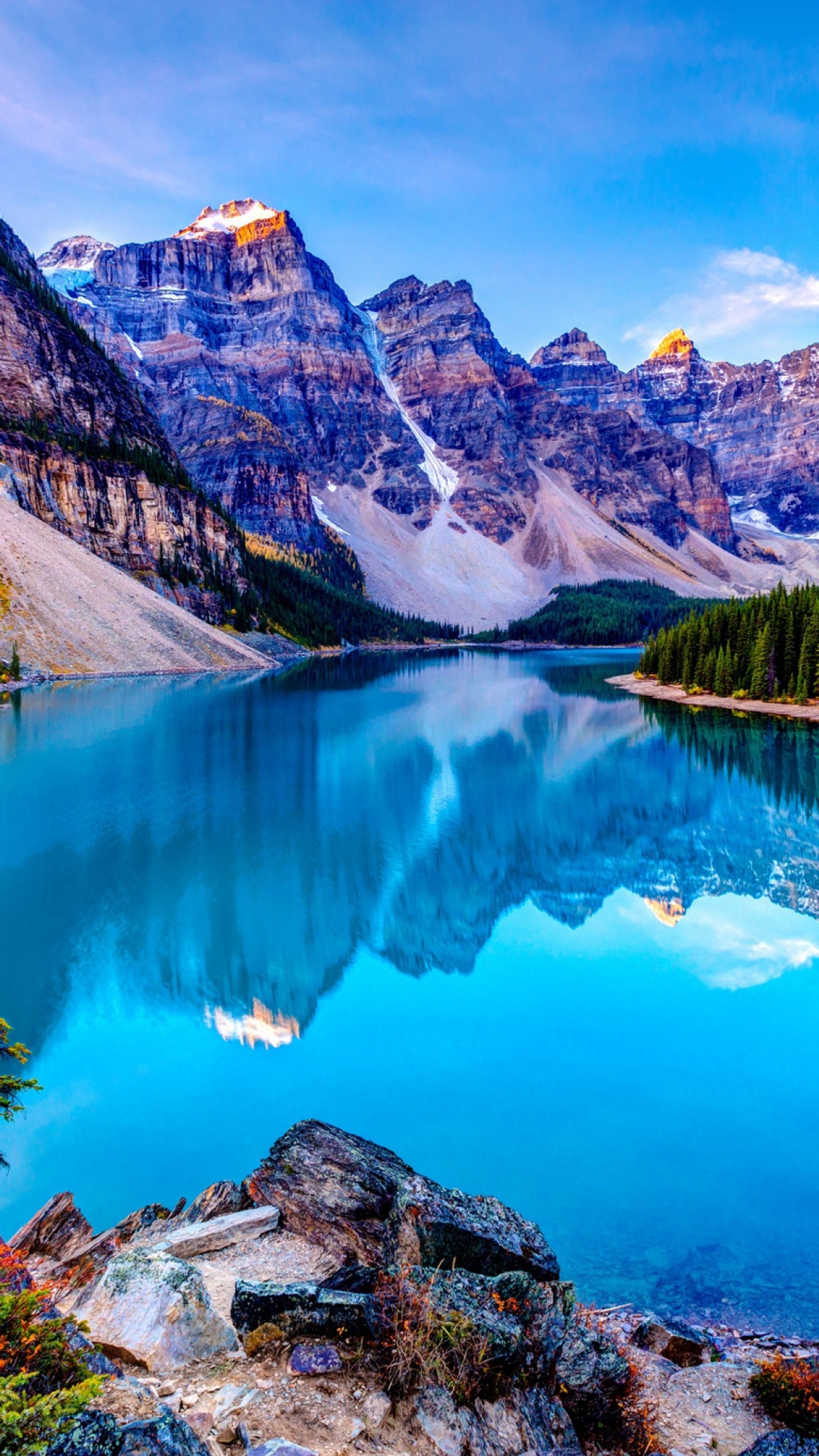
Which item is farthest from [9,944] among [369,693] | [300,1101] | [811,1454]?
[369,693]

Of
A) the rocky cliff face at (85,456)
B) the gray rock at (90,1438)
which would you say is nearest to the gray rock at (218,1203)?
the gray rock at (90,1438)

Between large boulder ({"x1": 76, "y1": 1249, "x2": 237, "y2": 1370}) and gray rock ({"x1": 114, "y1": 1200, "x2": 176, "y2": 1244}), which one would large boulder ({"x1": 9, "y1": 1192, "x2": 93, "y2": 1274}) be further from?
large boulder ({"x1": 76, "y1": 1249, "x2": 237, "y2": 1370})

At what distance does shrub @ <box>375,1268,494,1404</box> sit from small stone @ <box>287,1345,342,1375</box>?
13.6 inches

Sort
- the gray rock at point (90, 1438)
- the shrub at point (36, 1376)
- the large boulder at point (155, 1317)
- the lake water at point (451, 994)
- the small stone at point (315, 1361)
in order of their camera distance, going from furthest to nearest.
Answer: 1. the lake water at point (451, 994)
2. the large boulder at point (155, 1317)
3. the small stone at point (315, 1361)
4. the gray rock at point (90, 1438)
5. the shrub at point (36, 1376)

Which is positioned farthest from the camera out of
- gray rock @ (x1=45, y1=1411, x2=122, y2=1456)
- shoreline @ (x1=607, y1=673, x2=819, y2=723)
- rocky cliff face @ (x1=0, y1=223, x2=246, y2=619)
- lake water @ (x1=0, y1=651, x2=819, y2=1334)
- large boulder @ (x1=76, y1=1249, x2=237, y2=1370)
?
rocky cliff face @ (x1=0, y1=223, x2=246, y2=619)

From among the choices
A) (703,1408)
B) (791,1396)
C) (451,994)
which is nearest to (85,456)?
(451,994)

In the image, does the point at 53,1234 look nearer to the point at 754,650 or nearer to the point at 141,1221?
the point at 141,1221

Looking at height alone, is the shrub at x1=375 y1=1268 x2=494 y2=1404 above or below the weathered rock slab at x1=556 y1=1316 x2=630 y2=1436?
above

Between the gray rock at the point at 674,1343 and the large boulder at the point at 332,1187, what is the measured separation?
2673 mm

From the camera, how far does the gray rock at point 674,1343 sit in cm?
686

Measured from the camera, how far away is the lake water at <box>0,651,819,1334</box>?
9.79 m

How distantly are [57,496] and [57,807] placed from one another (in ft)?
253

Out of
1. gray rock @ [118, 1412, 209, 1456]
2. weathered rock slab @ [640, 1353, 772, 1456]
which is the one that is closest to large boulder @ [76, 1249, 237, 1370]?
gray rock @ [118, 1412, 209, 1456]

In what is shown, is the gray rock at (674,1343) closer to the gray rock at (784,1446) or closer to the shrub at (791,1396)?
the shrub at (791,1396)
